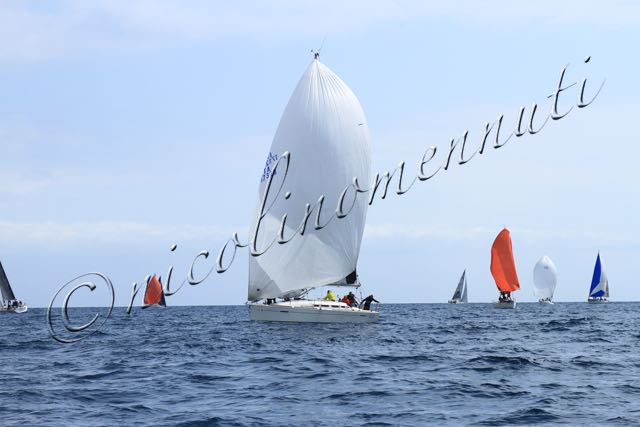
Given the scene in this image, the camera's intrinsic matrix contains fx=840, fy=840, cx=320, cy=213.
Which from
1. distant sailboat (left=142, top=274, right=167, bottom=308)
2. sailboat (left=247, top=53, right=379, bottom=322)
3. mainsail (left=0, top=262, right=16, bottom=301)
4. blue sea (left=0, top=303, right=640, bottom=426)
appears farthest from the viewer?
mainsail (left=0, top=262, right=16, bottom=301)

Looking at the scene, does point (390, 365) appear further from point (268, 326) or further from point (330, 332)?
point (268, 326)

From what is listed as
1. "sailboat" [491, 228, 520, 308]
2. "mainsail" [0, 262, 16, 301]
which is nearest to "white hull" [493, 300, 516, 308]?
"sailboat" [491, 228, 520, 308]

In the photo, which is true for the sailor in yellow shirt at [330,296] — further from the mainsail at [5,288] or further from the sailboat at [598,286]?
the sailboat at [598,286]

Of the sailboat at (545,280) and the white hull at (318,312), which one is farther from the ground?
the sailboat at (545,280)

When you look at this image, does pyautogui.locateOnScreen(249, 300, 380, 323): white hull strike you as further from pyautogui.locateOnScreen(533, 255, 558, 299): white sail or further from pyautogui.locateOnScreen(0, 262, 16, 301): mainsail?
pyautogui.locateOnScreen(533, 255, 558, 299): white sail

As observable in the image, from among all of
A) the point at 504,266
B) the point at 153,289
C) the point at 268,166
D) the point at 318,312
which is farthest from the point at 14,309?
the point at 318,312

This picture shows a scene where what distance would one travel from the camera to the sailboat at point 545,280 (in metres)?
124

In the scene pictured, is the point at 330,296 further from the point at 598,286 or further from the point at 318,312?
the point at 598,286

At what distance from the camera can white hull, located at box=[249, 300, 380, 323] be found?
3716cm

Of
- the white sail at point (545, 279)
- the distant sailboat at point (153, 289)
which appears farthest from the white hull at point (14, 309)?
the white sail at point (545, 279)

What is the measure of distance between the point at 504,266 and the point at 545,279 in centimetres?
4264

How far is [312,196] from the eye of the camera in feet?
132

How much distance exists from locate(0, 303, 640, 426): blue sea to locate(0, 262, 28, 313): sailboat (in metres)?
63.8

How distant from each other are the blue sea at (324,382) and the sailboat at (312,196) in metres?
9.16
